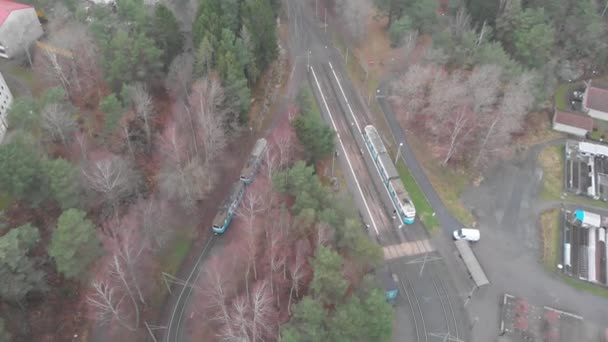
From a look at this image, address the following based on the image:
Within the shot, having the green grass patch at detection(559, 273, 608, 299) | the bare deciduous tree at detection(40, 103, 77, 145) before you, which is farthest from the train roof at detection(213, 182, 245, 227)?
the green grass patch at detection(559, 273, 608, 299)

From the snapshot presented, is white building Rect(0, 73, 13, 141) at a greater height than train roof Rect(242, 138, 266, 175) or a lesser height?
greater

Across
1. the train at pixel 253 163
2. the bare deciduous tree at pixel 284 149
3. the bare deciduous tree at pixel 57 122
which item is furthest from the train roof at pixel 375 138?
the bare deciduous tree at pixel 57 122

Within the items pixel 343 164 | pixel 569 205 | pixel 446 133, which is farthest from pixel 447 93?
pixel 569 205

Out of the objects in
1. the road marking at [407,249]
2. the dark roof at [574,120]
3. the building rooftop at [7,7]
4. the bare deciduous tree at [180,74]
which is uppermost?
the building rooftop at [7,7]

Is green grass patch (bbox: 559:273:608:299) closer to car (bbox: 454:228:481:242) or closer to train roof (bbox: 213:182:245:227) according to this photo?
car (bbox: 454:228:481:242)

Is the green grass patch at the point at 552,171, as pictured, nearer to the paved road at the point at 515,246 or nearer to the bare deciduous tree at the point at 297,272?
the paved road at the point at 515,246
